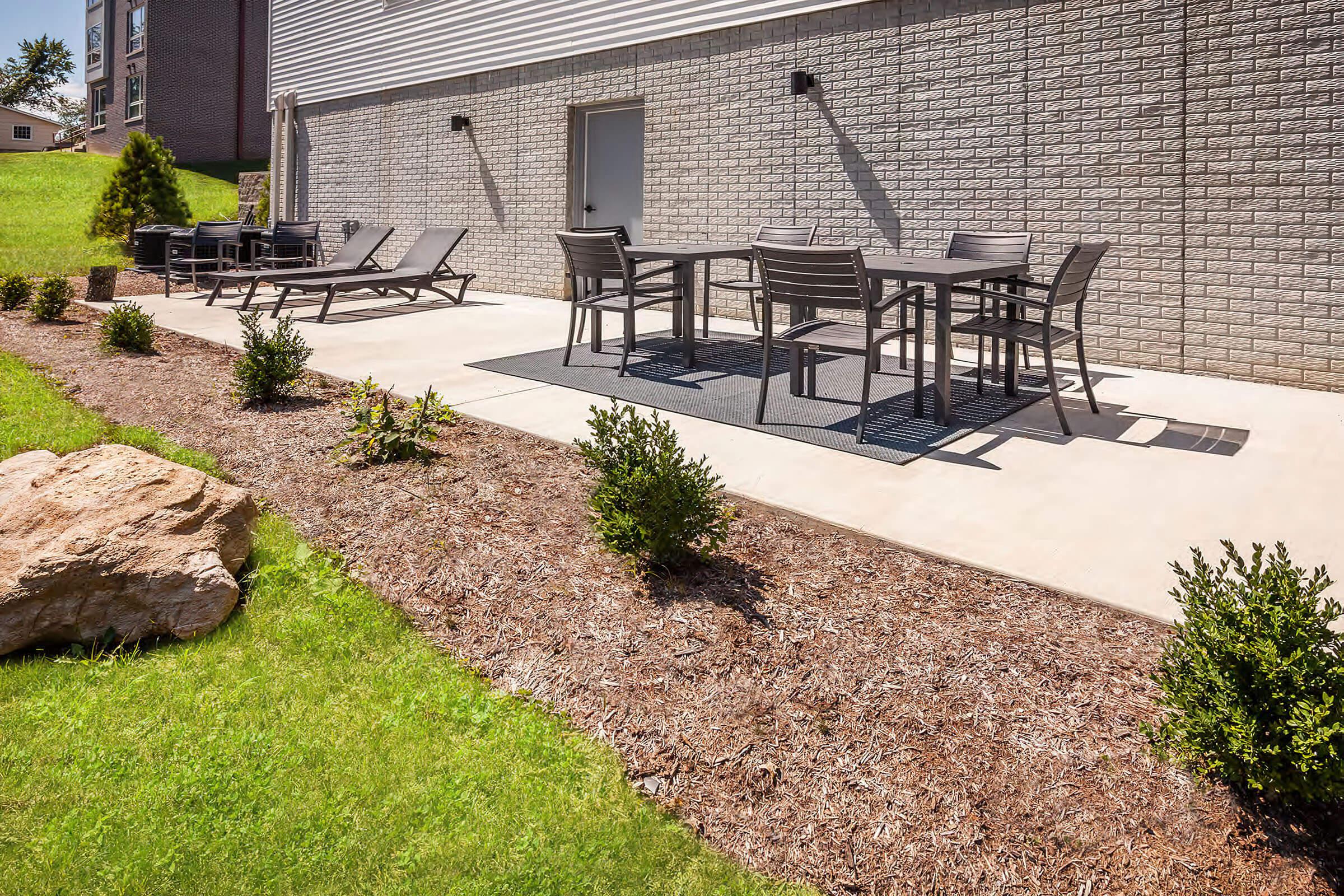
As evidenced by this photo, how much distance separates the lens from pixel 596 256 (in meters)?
6.41

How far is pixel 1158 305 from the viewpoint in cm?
671

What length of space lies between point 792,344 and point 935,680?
2.76 meters

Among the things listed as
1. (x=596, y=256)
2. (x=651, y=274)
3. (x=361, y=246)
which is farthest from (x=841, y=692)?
(x=361, y=246)

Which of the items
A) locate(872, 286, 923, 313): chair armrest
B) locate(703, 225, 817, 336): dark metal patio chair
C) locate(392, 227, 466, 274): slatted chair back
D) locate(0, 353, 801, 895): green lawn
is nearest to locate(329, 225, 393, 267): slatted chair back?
locate(392, 227, 466, 274): slatted chair back

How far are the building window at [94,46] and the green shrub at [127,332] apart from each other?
35044 mm

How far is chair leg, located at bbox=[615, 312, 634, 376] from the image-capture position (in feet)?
20.2

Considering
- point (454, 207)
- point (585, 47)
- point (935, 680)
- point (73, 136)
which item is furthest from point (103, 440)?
point (73, 136)

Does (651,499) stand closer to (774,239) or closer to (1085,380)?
(1085,380)

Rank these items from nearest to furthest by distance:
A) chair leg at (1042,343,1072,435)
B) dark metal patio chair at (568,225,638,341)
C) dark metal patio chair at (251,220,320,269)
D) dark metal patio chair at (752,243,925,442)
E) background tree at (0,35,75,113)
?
dark metal patio chair at (752,243,925,442) < chair leg at (1042,343,1072,435) < dark metal patio chair at (568,225,638,341) < dark metal patio chair at (251,220,320,269) < background tree at (0,35,75,113)

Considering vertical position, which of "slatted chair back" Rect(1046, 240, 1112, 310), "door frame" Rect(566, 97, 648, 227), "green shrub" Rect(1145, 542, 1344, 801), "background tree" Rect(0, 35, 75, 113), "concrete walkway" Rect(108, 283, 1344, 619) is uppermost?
"background tree" Rect(0, 35, 75, 113)

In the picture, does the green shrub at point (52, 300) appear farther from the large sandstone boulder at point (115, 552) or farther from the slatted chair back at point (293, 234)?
the large sandstone boulder at point (115, 552)

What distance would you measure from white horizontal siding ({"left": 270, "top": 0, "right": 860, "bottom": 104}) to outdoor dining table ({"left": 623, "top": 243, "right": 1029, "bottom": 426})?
3.49m

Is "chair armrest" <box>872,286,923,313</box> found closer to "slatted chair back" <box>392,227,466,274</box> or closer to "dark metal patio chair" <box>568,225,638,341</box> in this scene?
"dark metal patio chair" <box>568,225,638,341</box>

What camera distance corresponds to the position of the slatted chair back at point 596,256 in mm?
6168
